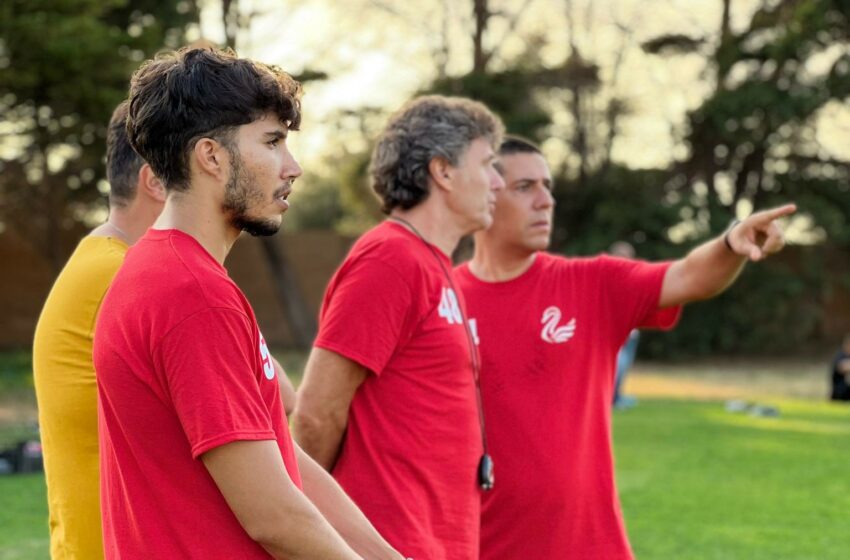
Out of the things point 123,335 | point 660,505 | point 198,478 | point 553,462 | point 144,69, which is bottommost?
point 660,505

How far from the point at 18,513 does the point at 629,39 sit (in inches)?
1044

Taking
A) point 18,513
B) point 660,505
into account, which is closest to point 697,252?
point 660,505

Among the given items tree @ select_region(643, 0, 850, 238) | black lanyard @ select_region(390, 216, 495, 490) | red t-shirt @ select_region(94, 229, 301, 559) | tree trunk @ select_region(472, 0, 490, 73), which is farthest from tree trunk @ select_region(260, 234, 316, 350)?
red t-shirt @ select_region(94, 229, 301, 559)

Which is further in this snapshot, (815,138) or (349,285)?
(815,138)

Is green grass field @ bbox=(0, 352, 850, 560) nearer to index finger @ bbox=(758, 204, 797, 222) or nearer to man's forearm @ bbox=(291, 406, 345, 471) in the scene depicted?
index finger @ bbox=(758, 204, 797, 222)

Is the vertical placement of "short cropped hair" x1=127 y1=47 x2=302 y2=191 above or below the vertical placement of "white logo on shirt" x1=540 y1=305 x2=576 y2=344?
above

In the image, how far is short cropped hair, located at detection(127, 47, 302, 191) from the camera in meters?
2.29

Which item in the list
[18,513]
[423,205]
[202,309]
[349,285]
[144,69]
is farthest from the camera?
[18,513]

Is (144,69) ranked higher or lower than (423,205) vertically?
higher

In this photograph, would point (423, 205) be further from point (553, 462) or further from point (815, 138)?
point (815, 138)

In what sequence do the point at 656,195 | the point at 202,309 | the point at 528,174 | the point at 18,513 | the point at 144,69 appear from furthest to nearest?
Result: the point at 656,195
the point at 18,513
the point at 528,174
the point at 144,69
the point at 202,309

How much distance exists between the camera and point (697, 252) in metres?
4.32

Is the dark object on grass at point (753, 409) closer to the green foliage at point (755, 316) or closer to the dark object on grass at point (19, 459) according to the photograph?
the dark object on grass at point (19, 459)

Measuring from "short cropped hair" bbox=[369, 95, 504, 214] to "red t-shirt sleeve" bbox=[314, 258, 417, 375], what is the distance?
1.35 ft
